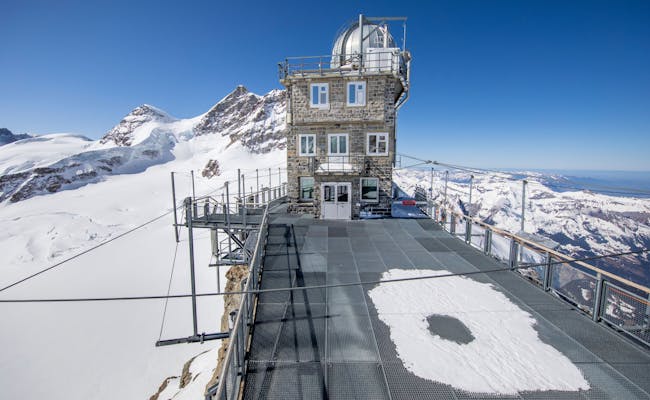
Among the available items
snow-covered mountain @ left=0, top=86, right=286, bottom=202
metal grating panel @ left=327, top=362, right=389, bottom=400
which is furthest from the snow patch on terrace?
snow-covered mountain @ left=0, top=86, right=286, bottom=202

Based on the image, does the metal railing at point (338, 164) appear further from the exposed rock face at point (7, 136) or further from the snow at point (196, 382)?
the exposed rock face at point (7, 136)

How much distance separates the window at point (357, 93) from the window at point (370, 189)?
4.97 meters

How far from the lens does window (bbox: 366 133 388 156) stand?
16.8m

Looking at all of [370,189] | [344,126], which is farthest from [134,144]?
[370,189]

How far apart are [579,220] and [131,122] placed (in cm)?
17847

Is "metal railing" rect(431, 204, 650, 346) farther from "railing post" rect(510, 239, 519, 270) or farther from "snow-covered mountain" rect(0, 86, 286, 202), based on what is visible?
"snow-covered mountain" rect(0, 86, 286, 202)

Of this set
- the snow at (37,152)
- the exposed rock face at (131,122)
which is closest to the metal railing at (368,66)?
the snow at (37,152)

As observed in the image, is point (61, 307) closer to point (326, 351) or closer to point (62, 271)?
point (62, 271)

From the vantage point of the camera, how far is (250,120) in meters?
86.7

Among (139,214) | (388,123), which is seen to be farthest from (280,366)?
(139,214)

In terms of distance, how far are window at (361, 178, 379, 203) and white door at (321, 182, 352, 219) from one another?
1.52 metres

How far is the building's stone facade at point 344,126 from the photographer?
1631 centimetres

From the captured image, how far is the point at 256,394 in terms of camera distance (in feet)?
14.8

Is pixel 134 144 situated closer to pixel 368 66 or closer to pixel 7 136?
pixel 368 66
